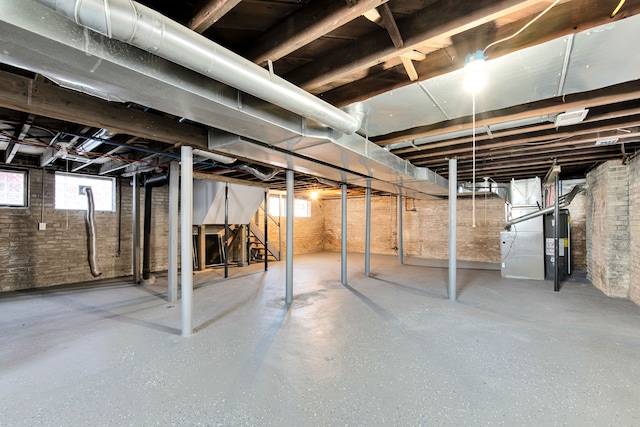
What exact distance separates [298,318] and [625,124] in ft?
12.0

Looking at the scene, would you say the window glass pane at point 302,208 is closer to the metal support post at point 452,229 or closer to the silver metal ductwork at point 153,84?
the metal support post at point 452,229

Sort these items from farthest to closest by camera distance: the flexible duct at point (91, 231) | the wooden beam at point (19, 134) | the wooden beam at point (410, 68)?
the flexible duct at point (91, 231) → the wooden beam at point (19, 134) → the wooden beam at point (410, 68)

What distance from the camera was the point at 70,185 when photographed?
188 inches

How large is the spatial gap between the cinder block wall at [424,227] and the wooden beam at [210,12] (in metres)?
7.68

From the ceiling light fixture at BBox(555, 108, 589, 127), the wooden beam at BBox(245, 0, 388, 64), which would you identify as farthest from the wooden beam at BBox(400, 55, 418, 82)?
the ceiling light fixture at BBox(555, 108, 589, 127)

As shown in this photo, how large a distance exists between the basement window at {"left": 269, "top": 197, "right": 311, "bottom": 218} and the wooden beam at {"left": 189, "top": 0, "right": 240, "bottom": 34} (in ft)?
21.5

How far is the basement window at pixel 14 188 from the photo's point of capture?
4.19 metres

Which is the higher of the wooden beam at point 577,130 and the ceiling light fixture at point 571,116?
the wooden beam at point 577,130

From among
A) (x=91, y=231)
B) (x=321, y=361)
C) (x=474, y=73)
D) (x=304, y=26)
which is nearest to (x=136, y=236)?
(x=91, y=231)

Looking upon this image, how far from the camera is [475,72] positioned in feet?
5.02

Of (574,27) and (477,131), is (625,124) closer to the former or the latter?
(477,131)

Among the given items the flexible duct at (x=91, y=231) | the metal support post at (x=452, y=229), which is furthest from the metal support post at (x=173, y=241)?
the metal support post at (x=452, y=229)

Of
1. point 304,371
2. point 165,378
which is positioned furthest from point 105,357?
point 304,371

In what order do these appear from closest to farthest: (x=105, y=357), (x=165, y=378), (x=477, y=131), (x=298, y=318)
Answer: (x=165, y=378)
(x=105, y=357)
(x=477, y=131)
(x=298, y=318)
